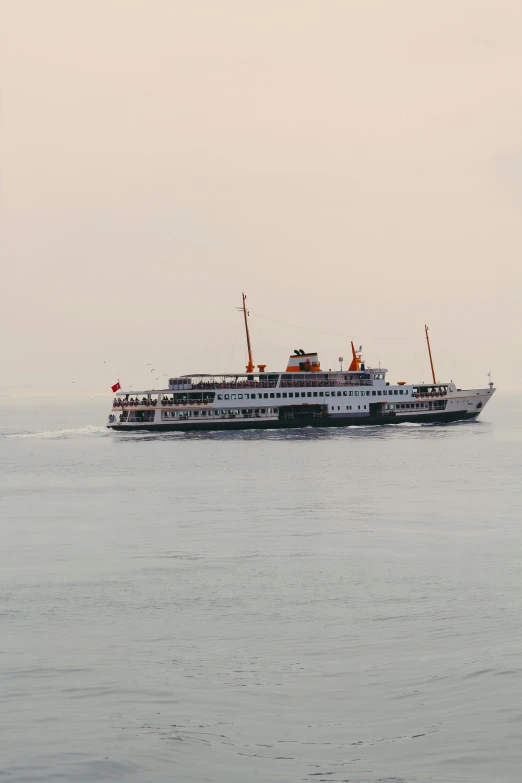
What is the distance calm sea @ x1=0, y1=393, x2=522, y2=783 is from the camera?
15641mm

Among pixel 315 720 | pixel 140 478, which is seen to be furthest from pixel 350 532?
pixel 140 478

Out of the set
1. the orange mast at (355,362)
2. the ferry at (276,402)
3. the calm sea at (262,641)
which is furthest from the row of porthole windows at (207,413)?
the calm sea at (262,641)

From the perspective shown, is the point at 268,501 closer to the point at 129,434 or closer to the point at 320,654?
the point at 320,654

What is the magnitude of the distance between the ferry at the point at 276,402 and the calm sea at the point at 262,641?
60699mm

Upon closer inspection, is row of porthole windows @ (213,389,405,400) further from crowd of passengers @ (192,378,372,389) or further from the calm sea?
the calm sea

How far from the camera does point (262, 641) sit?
22.2 meters

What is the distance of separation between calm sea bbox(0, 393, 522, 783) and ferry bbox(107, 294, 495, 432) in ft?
199

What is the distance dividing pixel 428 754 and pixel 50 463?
68865 mm

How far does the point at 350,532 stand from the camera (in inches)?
1580

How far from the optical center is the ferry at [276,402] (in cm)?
11312

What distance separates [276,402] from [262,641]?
9282 cm

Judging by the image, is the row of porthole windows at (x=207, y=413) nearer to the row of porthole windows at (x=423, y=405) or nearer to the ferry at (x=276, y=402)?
the ferry at (x=276, y=402)

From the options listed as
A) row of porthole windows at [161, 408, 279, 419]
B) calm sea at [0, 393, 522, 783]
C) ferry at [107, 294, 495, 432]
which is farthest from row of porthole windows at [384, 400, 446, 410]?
Result: calm sea at [0, 393, 522, 783]

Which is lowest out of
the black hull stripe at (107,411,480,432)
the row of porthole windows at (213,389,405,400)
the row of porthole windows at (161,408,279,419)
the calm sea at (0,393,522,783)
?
the calm sea at (0,393,522,783)
